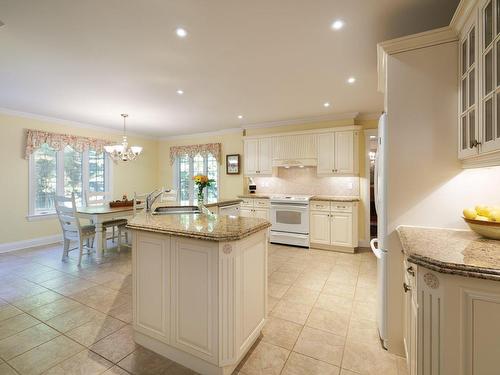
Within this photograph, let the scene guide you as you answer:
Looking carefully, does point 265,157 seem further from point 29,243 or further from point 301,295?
point 29,243

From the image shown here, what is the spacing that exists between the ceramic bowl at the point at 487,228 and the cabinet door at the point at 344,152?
10.3 ft

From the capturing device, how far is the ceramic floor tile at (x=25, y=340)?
181 cm

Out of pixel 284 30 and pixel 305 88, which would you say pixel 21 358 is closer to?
pixel 284 30

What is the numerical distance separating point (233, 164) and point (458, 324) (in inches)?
202

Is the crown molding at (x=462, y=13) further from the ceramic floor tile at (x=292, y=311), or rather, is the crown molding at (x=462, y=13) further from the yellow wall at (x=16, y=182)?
the yellow wall at (x=16, y=182)

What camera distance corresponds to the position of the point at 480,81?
1294 mm

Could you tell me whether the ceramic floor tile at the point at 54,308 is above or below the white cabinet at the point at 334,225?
below

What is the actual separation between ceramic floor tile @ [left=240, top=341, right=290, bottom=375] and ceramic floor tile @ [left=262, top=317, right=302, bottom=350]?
63 millimetres

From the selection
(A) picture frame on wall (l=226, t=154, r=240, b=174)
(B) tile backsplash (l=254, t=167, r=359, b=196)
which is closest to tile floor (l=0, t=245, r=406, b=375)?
(B) tile backsplash (l=254, t=167, r=359, b=196)

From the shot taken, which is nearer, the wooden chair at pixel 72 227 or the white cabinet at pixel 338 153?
the wooden chair at pixel 72 227

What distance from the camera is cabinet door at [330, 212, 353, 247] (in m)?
4.28

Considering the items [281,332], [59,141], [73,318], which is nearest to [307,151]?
[281,332]

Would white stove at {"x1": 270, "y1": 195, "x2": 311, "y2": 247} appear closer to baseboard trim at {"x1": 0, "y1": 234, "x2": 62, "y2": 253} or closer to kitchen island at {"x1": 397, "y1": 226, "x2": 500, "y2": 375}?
kitchen island at {"x1": 397, "y1": 226, "x2": 500, "y2": 375}

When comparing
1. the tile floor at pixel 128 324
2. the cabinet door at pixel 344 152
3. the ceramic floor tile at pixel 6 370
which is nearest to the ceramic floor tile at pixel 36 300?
the tile floor at pixel 128 324
